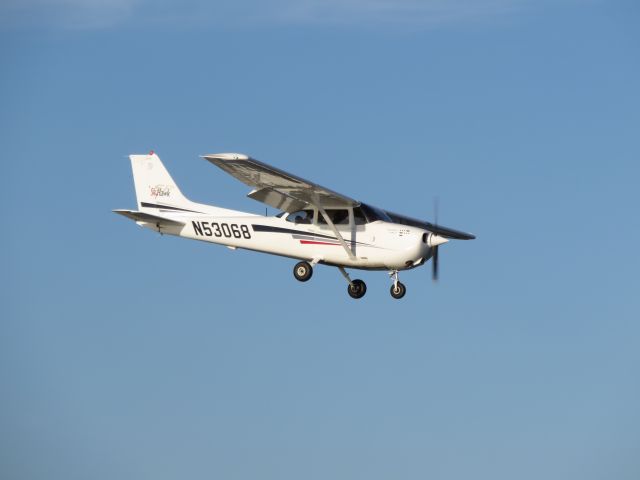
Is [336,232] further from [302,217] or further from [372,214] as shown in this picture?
[302,217]

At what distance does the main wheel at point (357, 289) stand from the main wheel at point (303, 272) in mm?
1208

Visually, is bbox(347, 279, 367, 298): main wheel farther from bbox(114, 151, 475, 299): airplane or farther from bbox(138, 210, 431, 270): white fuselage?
bbox(138, 210, 431, 270): white fuselage

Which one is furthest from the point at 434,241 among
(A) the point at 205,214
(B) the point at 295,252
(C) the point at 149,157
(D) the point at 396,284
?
(C) the point at 149,157

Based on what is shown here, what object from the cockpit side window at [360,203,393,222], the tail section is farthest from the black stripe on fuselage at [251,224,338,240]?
the tail section

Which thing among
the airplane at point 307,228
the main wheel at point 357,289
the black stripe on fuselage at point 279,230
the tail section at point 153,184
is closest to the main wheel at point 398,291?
the airplane at point 307,228

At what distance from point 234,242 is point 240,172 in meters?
3.63

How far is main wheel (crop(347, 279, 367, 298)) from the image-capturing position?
34.5m

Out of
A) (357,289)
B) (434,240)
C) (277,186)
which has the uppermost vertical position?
(277,186)

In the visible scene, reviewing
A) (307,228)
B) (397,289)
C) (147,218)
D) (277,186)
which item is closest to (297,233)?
(307,228)

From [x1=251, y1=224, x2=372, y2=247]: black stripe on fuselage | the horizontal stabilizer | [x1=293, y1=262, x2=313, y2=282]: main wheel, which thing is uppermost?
the horizontal stabilizer

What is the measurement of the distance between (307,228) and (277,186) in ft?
5.12

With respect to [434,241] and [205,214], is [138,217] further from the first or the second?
[434,241]

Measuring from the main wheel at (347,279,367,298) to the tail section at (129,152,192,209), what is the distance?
18.4ft

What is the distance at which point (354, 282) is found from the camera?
3462 centimetres
